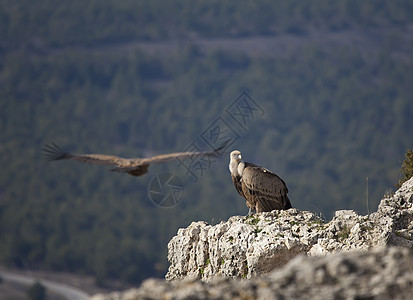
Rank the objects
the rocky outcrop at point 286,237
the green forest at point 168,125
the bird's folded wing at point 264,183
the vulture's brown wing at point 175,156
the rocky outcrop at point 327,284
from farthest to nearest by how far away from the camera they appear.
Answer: the green forest at point 168,125 < the vulture's brown wing at point 175,156 < the bird's folded wing at point 264,183 < the rocky outcrop at point 286,237 < the rocky outcrop at point 327,284

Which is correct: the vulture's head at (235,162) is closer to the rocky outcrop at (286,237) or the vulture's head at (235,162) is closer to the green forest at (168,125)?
the rocky outcrop at (286,237)

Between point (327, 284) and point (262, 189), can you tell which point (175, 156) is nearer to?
point (262, 189)

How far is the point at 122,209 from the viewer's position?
140250 millimetres

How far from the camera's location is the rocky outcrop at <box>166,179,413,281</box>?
1287 centimetres

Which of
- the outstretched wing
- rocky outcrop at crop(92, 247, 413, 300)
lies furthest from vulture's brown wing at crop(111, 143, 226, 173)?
rocky outcrop at crop(92, 247, 413, 300)

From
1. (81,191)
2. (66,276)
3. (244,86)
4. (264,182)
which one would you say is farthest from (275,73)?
(264,182)

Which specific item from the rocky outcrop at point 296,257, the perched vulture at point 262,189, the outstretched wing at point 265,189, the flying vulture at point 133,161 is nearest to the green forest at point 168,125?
the flying vulture at point 133,161

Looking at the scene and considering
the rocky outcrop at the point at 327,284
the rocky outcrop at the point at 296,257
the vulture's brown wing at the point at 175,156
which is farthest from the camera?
the vulture's brown wing at the point at 175,156

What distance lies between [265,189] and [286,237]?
2.54m

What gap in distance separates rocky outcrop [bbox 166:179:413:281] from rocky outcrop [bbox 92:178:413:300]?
0.6 inches

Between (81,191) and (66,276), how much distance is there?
36.0 m

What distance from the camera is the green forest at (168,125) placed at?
12838cm

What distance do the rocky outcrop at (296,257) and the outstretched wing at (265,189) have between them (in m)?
1.39

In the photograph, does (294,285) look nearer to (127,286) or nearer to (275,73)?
(127,286)
